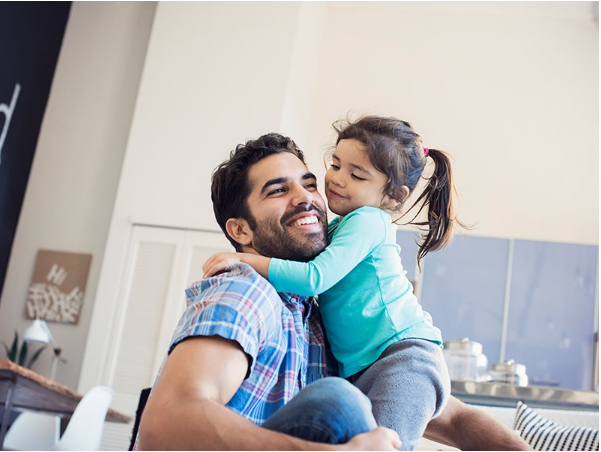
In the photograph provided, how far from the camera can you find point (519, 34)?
749 centimetres

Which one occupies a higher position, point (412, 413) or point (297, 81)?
point (297, 81)

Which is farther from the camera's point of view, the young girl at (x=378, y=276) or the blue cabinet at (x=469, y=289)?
the blue cabinet at (x=469, y=289)

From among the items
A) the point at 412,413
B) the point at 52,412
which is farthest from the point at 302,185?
the point at 52,412

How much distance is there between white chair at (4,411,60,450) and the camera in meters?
4.64

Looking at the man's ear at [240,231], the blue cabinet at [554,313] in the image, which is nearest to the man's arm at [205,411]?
the man's ear at [240,231]

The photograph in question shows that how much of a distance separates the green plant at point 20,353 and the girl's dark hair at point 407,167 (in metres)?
4.76

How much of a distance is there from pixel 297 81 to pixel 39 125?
232 cm

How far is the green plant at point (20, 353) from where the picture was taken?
238 inches

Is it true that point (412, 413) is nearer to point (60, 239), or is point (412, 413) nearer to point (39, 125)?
point (60, 239)

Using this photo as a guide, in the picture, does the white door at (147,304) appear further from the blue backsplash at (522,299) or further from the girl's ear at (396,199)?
the girl's ear at (396,199)

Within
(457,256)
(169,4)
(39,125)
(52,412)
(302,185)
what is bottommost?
(52,412)

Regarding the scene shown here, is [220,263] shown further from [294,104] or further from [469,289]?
[469,289]

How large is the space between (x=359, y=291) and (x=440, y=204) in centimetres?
47

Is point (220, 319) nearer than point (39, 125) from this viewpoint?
Yes
